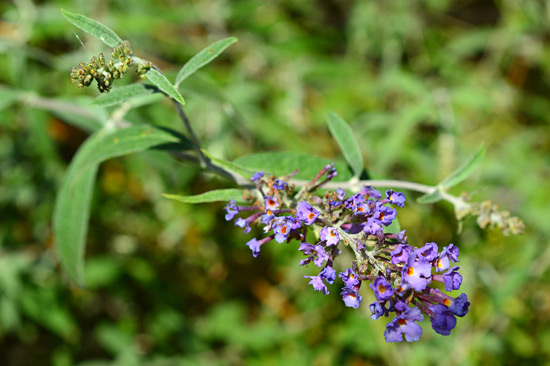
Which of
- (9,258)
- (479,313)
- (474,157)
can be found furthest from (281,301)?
(474,157)

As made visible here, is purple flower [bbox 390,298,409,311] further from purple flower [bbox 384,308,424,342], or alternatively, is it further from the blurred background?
the blurred background

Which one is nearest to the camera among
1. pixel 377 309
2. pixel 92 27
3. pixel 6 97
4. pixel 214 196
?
pixel 377 309

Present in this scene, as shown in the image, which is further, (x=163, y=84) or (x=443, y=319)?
(x=163, y=84)

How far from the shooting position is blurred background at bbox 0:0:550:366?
3270mm

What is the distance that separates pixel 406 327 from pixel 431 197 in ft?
2.50

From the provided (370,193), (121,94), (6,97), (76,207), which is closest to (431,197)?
(370,193)

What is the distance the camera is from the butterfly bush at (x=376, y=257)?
1330mm

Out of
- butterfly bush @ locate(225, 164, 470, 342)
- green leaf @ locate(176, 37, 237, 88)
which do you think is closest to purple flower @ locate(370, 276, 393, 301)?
butterfly bush @ locate(225, 164, 470, 342)

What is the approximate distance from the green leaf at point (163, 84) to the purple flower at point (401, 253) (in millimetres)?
752

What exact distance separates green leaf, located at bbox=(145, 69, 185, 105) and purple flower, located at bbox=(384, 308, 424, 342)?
0.87m

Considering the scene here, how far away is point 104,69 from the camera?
4.72 feet

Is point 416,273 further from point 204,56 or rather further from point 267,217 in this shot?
point 204,56

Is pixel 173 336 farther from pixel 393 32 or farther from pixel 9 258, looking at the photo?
pixel 393 32

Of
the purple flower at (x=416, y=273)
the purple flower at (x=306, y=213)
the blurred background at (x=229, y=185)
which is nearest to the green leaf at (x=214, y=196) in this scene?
the purple flower at (x=306, y=213)
